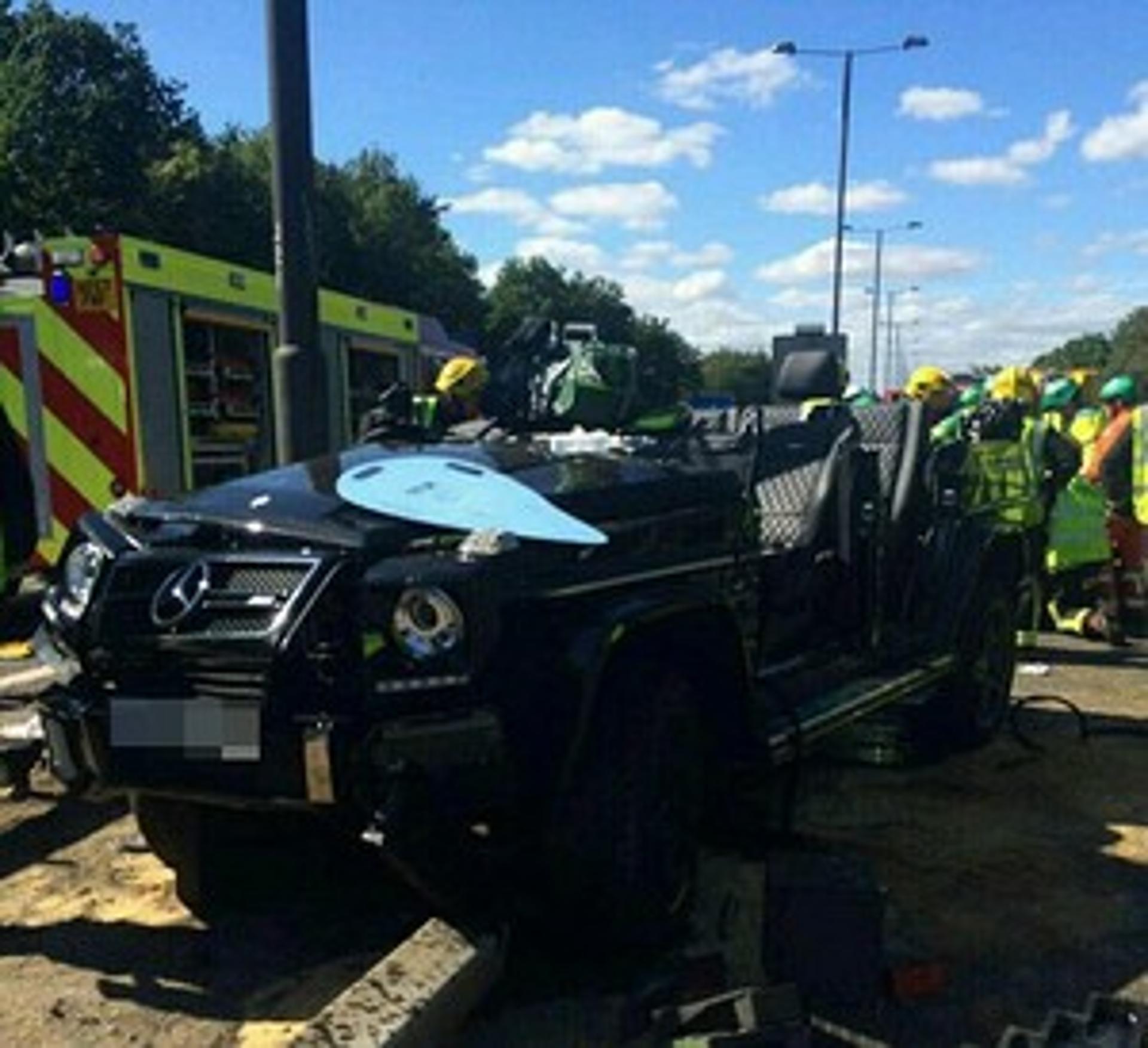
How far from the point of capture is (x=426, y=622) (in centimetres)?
355

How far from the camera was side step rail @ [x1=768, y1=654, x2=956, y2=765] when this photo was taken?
4.71 meters

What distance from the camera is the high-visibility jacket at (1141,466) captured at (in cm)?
1052

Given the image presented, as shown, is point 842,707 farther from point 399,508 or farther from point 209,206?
point 209,206

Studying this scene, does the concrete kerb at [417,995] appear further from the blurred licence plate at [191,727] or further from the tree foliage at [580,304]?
the tree foliage at [580,304]

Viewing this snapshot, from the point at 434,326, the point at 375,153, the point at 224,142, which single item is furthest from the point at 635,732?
the point at 375,153

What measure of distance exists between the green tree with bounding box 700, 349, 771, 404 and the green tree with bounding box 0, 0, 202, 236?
5713 centimetres

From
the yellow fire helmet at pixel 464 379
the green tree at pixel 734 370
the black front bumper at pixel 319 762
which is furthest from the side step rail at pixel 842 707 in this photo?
the green tree at pixel 734 370

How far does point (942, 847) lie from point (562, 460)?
2092 millimetres

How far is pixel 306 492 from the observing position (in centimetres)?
402

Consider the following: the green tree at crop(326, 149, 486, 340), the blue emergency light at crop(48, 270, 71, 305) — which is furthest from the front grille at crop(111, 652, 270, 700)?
the green tree at crop(326, 149, 486, 340)

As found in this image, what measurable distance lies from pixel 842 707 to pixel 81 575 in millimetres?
2624

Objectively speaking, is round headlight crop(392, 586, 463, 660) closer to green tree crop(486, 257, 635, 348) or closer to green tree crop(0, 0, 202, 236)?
green tree crop(0, 0, 202, 236)

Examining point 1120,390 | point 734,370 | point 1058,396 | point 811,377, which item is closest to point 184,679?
point 811,377

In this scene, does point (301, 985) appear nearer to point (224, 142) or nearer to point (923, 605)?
point (923, 605)
